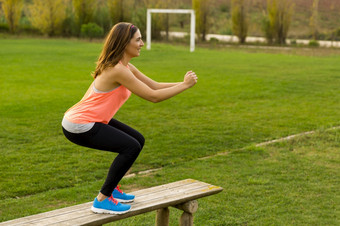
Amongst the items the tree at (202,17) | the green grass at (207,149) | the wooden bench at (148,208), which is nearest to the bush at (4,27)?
the tree at (202,17)

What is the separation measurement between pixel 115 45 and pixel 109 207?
47.7 inches

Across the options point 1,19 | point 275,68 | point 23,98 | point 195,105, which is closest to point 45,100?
point 23,98

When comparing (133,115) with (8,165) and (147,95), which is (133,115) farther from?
(147,95)

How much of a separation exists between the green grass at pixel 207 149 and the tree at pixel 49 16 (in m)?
33.5

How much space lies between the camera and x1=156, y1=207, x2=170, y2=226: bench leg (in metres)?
4.34

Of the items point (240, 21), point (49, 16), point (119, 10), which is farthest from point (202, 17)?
point (49, 16)

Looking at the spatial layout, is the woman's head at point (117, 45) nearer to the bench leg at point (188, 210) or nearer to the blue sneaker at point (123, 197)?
the blue sneaker at point (123, 197)

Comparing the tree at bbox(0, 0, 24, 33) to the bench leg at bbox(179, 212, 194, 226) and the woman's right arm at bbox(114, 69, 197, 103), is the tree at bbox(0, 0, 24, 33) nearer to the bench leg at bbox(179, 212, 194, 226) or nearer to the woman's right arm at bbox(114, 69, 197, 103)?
the bench leg at bbox(179, 212, 194, 226)

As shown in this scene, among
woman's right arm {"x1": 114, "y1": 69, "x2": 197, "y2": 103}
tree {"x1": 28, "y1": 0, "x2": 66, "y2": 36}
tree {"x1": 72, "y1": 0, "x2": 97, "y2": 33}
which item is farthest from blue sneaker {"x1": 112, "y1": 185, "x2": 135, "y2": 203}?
tree {"x1": 28, "y1": 0, "x2": 66, "y2": 36}

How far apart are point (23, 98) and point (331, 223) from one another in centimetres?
988

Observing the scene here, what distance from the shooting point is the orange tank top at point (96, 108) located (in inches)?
148

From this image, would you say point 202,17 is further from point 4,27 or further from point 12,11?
point 4,27

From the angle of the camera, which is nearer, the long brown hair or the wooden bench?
the wooden bench

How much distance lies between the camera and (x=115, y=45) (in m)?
3.86
